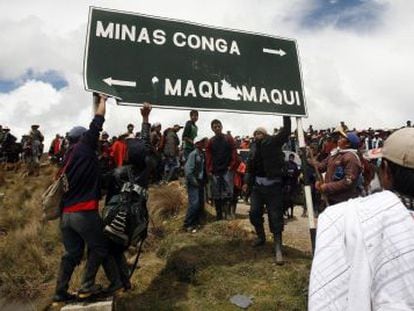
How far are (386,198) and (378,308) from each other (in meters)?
0.41

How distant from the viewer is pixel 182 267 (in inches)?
259

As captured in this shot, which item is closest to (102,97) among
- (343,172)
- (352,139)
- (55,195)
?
(55,195)

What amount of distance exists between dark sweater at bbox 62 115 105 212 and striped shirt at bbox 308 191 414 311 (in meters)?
3.56

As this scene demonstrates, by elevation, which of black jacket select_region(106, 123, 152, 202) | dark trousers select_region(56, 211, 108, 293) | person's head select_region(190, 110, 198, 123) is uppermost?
person's head select_region(190, 110, 198, 123)

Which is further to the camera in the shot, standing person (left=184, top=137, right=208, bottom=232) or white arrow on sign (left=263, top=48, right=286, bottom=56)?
standing person (left=184, top=137, right=208, bottom=232)

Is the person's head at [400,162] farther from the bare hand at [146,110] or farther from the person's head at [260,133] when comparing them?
the person's head at [260,133]

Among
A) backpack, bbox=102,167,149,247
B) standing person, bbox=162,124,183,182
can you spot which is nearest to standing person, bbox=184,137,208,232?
backpack, bbox=102,167,149,247

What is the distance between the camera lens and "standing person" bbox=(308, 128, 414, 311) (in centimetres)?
162

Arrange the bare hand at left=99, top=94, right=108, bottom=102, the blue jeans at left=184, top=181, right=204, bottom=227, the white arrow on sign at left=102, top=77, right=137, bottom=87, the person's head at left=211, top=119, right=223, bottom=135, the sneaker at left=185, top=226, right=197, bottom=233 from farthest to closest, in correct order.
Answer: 1. the person's head at left=211, top=119, right=223, bottom=135
2. the blue jeans at left=184, top=181, right=204, bottom=227
3. the sneaker at left=185, top=226, right=197, bottom=233
4. the white arrow on sign at left=102, top=77, right=137, bottom=87
5. the bare hand at left=99, top=94, right=108, bottom=102

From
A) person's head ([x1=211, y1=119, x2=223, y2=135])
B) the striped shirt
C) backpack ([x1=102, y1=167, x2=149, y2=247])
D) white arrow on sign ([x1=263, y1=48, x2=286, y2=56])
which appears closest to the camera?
the striped shirt

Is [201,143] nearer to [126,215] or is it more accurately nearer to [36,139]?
[126,215]

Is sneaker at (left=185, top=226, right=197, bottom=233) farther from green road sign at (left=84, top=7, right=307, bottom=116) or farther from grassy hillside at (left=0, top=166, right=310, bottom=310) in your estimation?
green road sign at (left=84, top=7, right=307, bottom=116)

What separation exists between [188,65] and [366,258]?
442 cm

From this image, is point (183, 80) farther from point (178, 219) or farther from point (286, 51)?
point (178, 219)
